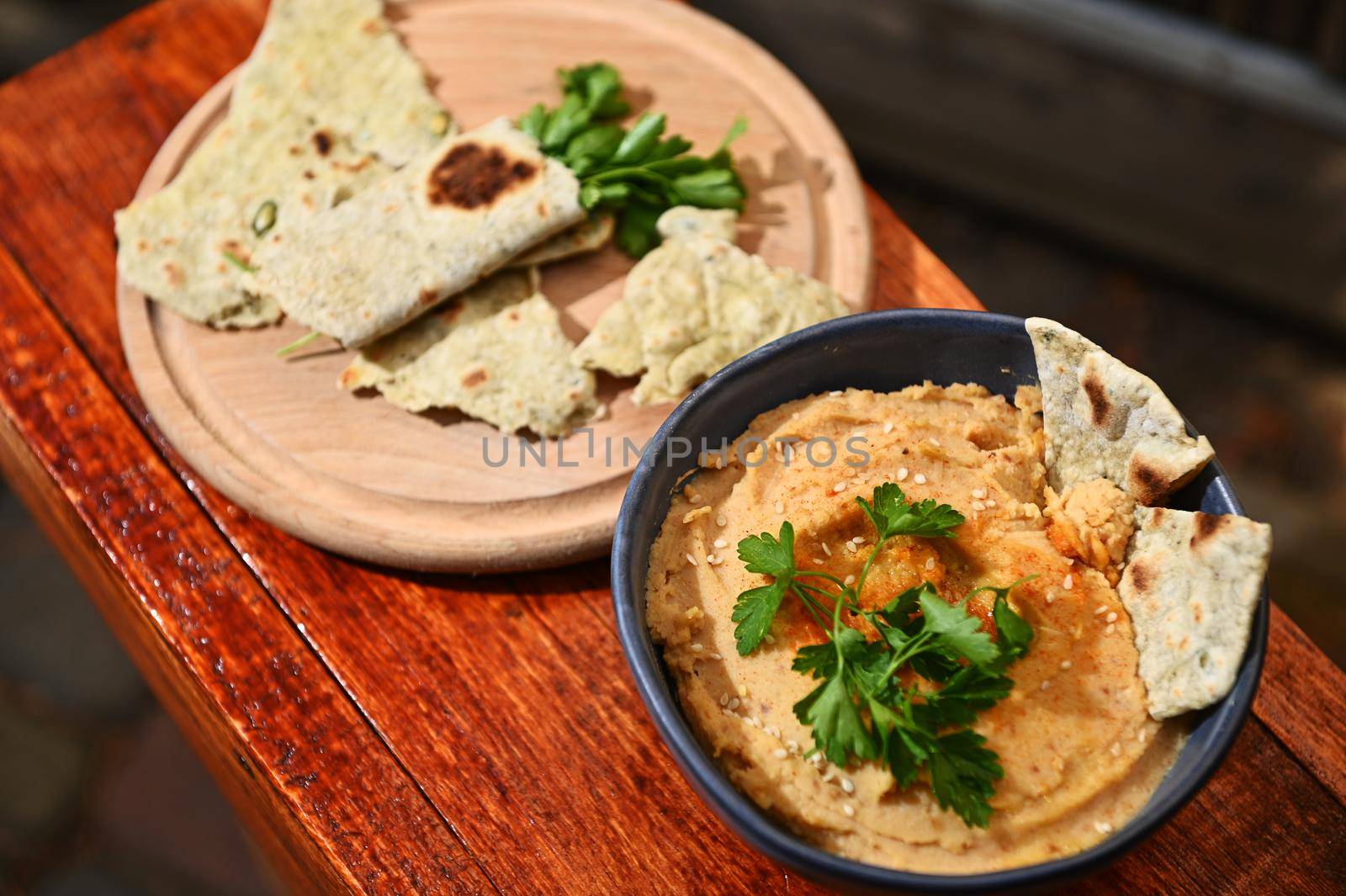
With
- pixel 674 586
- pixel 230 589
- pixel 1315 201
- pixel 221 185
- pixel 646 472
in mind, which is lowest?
pixel 1315 201

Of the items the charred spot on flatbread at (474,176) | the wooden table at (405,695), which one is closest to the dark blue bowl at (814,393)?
the wooden table at (405,695)

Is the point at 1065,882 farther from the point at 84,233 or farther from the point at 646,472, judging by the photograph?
the point at 84,233

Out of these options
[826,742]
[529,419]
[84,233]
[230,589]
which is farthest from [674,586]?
[84,233]

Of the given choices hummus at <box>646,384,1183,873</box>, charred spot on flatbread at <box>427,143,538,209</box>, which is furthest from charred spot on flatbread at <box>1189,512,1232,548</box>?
charred spot on flatbread at <box>427,143,538,209</box>

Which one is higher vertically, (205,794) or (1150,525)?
(1150,525)

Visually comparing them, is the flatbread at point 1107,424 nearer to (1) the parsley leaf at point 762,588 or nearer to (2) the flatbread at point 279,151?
(1) the parsley leaf at point 762,588

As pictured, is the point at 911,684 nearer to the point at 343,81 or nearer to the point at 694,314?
the point at 694,314

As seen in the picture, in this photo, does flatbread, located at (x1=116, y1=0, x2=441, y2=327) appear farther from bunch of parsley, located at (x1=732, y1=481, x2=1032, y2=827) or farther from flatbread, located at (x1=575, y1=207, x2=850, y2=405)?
bunch of parsley, located at (x1=732, y1=481, x2=1032, y2=827)
